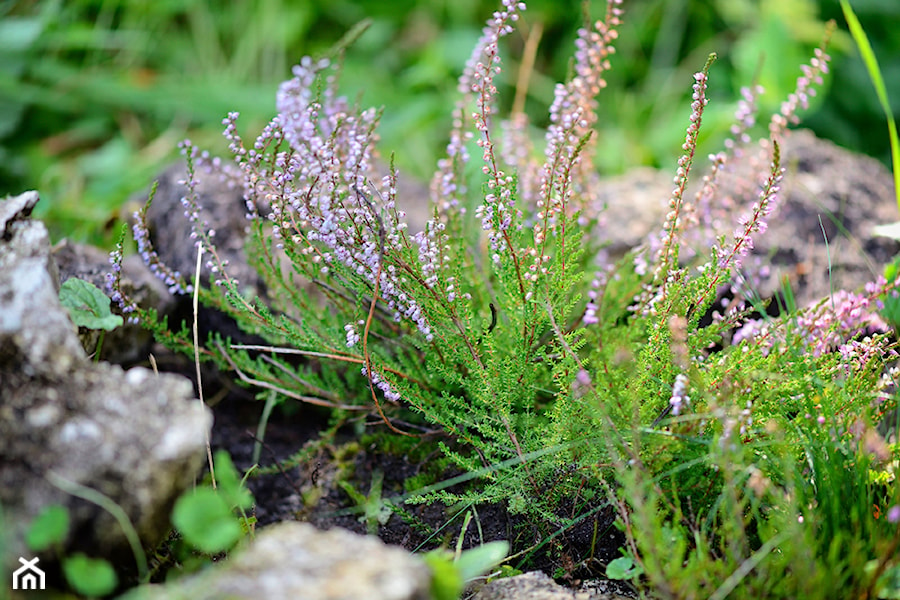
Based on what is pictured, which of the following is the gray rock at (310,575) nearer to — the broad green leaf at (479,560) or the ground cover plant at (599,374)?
the broad green leaf at (479,560)

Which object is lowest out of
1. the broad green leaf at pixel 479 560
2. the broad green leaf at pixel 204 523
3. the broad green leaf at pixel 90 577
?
the broad green leaf at pixel 479 560

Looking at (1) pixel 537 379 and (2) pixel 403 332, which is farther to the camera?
(2) pixel 403 332

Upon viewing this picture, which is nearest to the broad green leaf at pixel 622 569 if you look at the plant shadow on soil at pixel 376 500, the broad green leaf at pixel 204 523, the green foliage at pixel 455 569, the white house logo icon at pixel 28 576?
the plant shadow on soil at pixel 376 500

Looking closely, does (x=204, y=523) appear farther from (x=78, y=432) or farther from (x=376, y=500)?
(x=376, y=500)

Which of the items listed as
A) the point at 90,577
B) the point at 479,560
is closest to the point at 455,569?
the point at 479,560

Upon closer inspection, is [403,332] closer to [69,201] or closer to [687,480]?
[687,480]

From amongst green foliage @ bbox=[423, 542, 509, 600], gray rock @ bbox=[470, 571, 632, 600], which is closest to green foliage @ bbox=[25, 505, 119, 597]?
green foliage @ bbox=[423, 542, 509, 600]

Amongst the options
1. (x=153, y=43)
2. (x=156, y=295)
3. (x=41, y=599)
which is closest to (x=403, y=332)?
(x=156, y=295)
